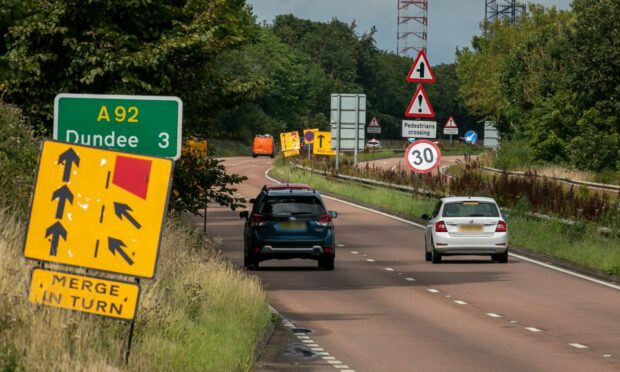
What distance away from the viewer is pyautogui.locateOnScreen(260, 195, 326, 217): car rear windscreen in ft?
95.9

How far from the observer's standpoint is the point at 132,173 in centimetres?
1030

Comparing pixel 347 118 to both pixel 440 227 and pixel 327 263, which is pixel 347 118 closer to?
pixel 440 227

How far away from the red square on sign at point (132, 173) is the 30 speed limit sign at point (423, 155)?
31824 millimetres

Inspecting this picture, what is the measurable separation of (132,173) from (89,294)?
85cm

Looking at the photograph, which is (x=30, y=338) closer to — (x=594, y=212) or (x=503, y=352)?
(x=503, y=352)

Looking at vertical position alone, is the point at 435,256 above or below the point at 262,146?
below

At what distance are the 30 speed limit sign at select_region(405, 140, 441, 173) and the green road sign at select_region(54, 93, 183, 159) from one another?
26.0m

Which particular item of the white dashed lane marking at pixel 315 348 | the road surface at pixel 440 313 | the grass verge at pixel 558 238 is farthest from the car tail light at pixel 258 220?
the white dashed lane marking at pixel 315 348

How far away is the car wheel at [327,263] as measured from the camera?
95.7 feet

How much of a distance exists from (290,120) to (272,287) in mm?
129856

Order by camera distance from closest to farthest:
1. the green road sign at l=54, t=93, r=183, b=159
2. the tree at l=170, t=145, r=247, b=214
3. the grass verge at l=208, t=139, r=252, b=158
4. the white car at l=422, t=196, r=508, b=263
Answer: the green road sign at l=54, t=93, r=183, b=159, the tree at l=170, t=145, r=247, b=214, the white car at l=422, t=196, r=508, b=263, the grass verge at l=208, t=139, r=252, b=158

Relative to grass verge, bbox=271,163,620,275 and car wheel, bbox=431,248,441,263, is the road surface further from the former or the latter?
grass verge, bbox=271,163,620,275

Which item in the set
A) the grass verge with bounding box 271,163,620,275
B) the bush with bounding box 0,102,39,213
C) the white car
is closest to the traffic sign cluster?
the grass verge with bounding box 271,163,620,275

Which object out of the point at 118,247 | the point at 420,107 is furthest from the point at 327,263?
the point at 118,247
